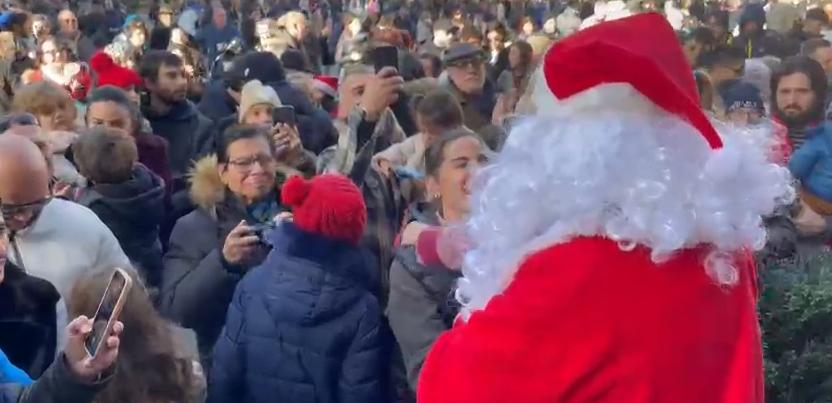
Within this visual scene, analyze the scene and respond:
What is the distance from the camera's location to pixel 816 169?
16.2 ft

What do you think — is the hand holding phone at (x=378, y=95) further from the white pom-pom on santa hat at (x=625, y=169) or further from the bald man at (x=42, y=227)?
→ the white pom-pom on santa hat at (x=625, y=169)

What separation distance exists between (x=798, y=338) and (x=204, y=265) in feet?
6.47

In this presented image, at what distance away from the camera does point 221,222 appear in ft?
13.8

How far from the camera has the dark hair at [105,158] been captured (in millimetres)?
4219

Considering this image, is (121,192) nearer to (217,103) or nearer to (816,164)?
(816,164)

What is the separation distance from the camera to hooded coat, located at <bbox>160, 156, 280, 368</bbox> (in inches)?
155

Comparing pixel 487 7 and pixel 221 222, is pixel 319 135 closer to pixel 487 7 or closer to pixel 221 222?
pixel 221 222

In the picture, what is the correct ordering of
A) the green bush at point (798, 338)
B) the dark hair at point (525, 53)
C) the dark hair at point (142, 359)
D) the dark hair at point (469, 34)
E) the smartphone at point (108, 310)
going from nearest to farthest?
the smartphone at point (108, 310) < the dark hair at point (142, 359) < the green bush at point (798, 338) < the dark hair at point (525, 53) < the dark hair at point (469, 34)

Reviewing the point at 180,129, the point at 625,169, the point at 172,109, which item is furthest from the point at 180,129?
the point at 625,169

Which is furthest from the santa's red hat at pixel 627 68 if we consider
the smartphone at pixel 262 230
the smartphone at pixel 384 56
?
the smartphone at pixel 384 56

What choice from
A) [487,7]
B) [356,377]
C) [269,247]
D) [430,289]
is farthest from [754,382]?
[487,7]

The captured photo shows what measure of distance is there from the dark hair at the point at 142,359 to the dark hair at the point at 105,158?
170 centimetres

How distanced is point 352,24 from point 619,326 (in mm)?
10708

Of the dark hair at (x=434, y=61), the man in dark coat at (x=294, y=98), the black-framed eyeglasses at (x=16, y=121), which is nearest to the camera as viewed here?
the black-framed eyeglasses at (x=16, y=121)
